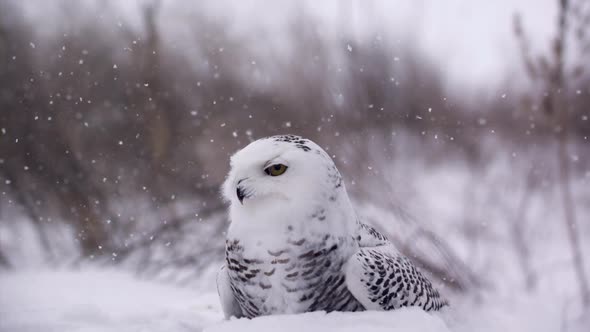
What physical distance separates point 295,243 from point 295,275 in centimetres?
6

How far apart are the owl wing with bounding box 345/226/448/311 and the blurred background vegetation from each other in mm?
573

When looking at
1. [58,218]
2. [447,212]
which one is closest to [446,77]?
[447,212]

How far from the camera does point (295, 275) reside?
26.9 inches

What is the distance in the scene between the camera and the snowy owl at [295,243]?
0.69 metres

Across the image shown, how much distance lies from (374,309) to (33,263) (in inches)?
64.7

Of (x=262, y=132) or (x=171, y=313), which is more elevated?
(x=262, y=132)

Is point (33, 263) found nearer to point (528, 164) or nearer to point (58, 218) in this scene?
point (58, 218)

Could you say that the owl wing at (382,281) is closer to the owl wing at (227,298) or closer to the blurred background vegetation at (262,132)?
the owl wing at (227,298)

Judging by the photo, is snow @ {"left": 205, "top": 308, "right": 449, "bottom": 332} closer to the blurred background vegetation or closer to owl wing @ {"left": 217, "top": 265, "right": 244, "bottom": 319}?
owl wing @ {"left": 217, "top": 265, "right": 244, "bottom": 319}

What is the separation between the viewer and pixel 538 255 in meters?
1.43

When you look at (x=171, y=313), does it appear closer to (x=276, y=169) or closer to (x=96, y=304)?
(x=96, y=304)

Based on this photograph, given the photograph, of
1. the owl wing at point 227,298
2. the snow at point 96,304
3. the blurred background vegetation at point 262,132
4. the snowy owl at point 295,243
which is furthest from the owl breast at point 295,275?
the blurred background vegetation at point 262,132

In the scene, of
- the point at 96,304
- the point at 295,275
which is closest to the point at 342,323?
the point at 295,275

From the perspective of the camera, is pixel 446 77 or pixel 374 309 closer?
pixel 374 309
